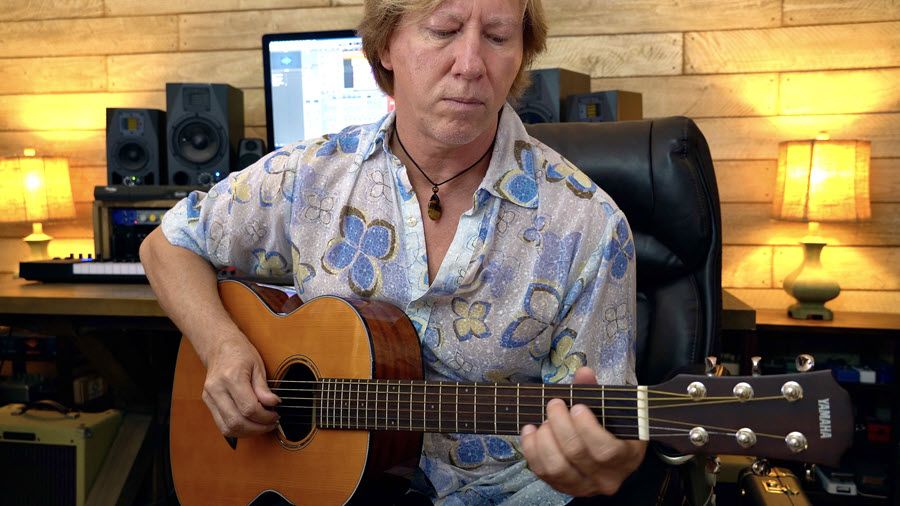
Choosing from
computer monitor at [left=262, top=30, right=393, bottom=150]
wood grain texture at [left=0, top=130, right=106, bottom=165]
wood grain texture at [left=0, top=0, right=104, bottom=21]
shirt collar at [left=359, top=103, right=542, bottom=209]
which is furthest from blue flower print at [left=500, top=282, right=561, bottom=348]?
wood grain texture at [left=0, top=0, right=104, bottom=21]

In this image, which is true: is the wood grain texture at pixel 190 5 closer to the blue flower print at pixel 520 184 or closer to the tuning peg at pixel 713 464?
the blue flower print at pixel 520 184

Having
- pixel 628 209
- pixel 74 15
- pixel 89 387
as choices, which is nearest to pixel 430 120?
pixel 628 209

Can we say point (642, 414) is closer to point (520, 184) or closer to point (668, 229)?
point (520, 184)

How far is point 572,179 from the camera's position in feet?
4.11

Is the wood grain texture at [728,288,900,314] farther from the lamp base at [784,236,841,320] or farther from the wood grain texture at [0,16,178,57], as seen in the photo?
the wood grain texture at [0,16,178,57]

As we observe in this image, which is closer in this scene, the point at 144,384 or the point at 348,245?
the point at 348,245

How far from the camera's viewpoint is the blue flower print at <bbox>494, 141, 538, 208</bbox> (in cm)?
122

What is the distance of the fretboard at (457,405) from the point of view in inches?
37.0

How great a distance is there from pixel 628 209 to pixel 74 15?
2342 mm

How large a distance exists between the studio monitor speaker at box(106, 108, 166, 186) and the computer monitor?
35 centimetres

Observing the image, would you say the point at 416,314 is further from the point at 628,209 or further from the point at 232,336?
the point at 628,209

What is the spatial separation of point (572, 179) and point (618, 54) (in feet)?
4.80

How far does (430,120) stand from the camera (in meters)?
1.19

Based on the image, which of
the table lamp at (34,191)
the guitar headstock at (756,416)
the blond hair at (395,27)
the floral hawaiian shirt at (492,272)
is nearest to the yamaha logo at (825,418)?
the guitar headstock at (756,416)
